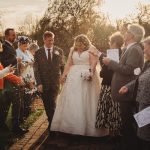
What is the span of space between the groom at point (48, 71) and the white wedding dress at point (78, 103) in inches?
8.2

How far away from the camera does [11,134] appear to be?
20.8 feet

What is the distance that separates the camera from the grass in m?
6.18

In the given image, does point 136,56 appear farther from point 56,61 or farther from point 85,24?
point 85,24

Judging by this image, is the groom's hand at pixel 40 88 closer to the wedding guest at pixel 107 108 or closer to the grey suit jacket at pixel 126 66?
the wedding guest at pixel 107 108

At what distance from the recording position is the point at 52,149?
771 centimetres

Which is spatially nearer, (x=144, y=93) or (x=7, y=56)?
(x=144, y=93)

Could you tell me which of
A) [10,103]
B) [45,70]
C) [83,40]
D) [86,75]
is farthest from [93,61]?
[10,103]

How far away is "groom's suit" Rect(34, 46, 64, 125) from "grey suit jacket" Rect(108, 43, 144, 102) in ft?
7.32

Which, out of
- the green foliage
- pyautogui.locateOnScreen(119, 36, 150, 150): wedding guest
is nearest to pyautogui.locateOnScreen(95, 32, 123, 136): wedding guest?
pyautogui.locateOnScreen(119, 36, 150, 150): wedding guest

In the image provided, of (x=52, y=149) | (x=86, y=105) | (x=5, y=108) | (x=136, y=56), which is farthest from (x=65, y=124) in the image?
(x=136, y=56)

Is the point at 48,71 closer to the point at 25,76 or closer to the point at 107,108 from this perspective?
the point at 25,76

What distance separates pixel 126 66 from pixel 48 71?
262 centimetres

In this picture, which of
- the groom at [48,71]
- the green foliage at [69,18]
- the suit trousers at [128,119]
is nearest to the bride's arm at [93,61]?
the groom at [48,71]

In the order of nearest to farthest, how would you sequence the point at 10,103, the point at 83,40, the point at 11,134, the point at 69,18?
the point at 11,134 < the point at 10,103 < the point at 83,40 < the point at 69,18
